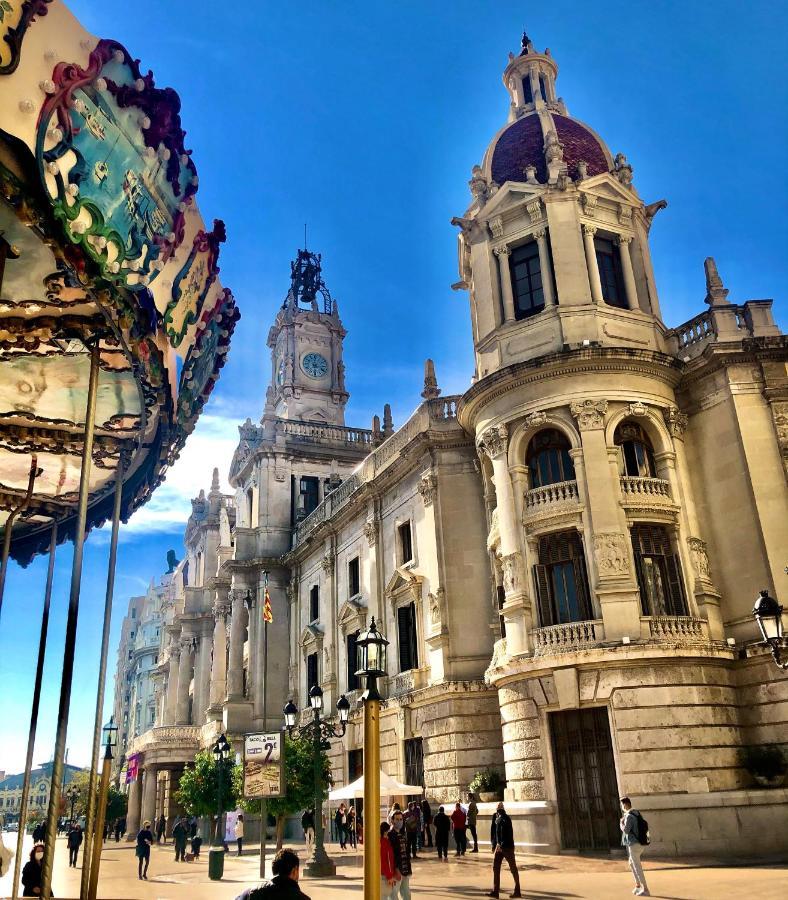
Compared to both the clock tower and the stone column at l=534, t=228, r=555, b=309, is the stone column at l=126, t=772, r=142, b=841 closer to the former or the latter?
the clock tower

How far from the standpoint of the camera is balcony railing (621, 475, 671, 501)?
78.8ft

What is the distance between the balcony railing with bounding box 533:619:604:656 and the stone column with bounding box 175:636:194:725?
4107 centimetres

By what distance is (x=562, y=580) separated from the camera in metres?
24.4

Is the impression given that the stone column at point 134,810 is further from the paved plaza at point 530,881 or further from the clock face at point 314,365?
the paved plaza at point 530,881

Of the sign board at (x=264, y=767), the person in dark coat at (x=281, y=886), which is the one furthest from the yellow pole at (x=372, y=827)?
the sign board at (x=264, y=767)

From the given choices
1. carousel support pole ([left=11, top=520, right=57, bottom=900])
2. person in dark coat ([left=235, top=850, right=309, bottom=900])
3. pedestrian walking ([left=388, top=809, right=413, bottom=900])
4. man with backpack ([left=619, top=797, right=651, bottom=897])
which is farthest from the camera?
man with backpack ([left=619, top=797, right=651, bottom=897])

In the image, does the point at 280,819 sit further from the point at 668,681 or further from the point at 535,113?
the point at 535,113

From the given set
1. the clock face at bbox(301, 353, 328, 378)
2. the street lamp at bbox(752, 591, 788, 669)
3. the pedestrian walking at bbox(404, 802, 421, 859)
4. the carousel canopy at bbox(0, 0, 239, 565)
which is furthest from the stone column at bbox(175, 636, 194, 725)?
the street lamp at bbox(752, 591, 788, 669)

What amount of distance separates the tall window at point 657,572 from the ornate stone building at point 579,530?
62mm

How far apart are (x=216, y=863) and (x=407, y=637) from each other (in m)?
11.6

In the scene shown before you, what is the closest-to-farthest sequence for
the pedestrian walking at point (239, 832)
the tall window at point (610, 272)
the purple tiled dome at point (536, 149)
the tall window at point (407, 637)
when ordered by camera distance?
the tall window at point (610, 272)
the purple tiled dome at point (536, 149)
the tall window at point (407, 637)
the pedestrian walking at point (239, 832)

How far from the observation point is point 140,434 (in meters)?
11.6

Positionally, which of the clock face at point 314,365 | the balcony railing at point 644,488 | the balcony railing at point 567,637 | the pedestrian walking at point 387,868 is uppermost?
the clock face at point 314,365

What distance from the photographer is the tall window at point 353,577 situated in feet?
124
